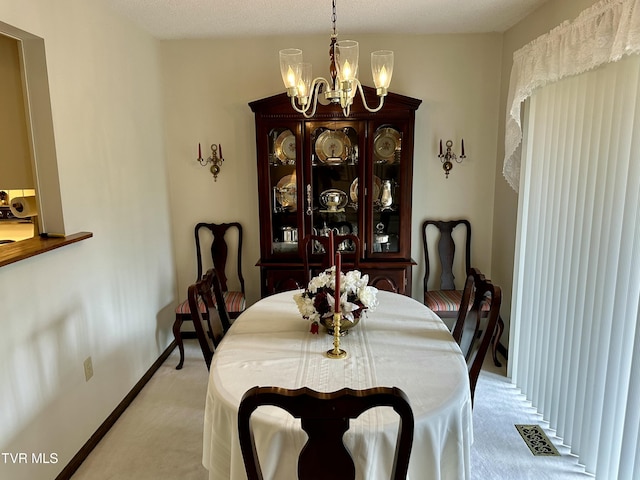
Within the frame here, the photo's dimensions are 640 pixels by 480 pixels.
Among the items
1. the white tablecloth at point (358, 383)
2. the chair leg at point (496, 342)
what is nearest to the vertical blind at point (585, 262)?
the chair leg at point (496, 342)

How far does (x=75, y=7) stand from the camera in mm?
2184

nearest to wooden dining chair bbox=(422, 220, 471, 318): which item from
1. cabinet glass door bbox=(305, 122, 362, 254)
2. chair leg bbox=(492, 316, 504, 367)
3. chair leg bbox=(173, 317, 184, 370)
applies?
chair leg bbox=(492, 316, 504, 367)

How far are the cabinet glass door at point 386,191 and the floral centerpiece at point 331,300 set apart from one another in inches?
55.6

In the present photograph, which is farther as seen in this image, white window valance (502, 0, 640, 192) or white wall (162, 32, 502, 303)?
white wall (162, 32, 502, 303)

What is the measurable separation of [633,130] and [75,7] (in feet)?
8.90

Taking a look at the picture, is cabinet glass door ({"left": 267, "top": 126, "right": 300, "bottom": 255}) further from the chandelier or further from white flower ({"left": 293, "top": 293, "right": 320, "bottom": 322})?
white flower ({"left": 293, "top": 293, "right": 320, "bottom": 322})

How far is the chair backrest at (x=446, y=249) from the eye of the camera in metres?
3.38

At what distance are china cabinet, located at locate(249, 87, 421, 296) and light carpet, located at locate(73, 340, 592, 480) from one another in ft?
3.07

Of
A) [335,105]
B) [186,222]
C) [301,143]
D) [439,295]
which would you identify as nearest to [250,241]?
[186,222]

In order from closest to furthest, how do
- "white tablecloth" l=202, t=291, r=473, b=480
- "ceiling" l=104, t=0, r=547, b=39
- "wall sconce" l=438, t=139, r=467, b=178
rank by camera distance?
1. "white tablecloth" l=202, t=291, r=473, b=480
2. "ceiling" l=104, t=0, r=547, b=39
3. "wall sconce" l=438, t=139, r=467, b=178

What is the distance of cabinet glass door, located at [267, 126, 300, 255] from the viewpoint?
314 cm

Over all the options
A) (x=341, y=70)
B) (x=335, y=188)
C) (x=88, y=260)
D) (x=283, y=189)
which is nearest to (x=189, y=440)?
(x=88, y=260)
